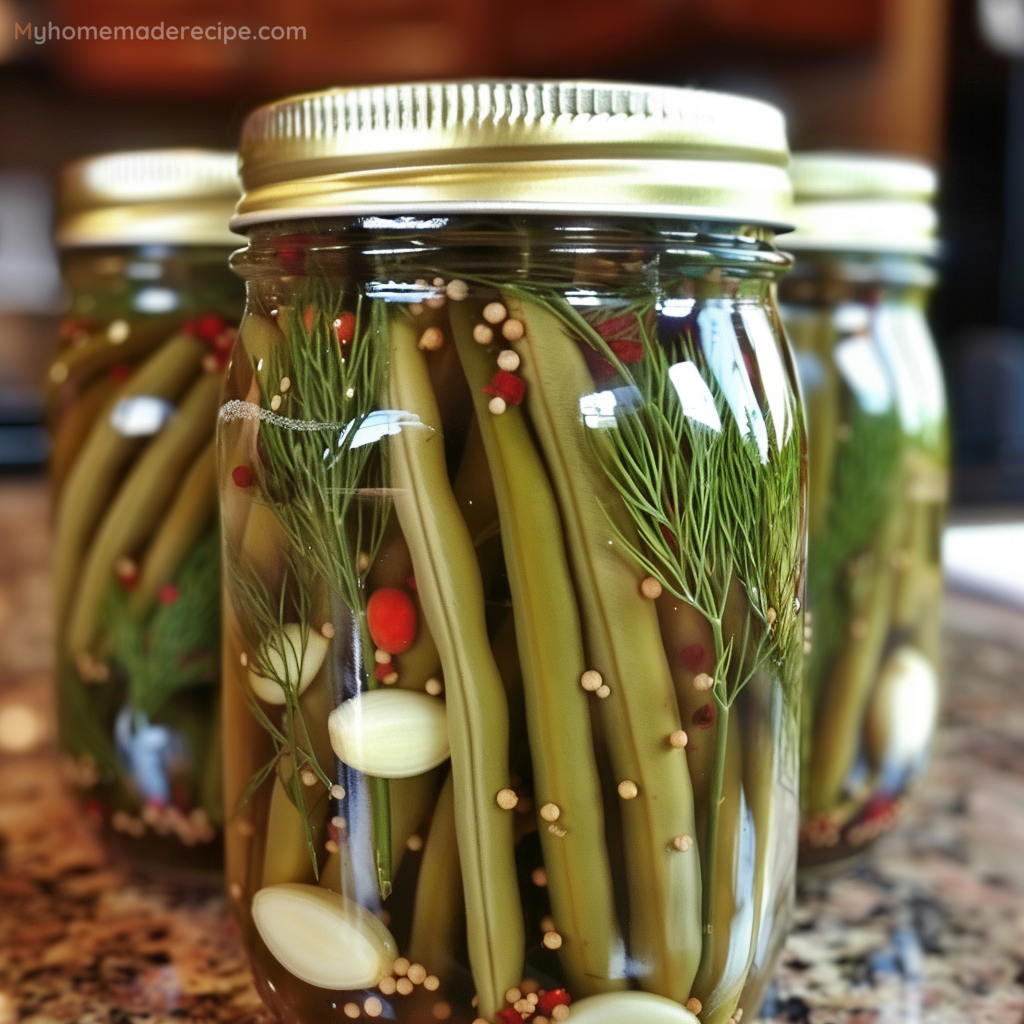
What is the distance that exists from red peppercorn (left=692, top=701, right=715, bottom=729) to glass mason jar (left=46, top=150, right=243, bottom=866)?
0.24 metres

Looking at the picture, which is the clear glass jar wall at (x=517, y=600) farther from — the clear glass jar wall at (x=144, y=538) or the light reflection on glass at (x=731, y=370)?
the clear glass jar wall at (x=144, y=538)

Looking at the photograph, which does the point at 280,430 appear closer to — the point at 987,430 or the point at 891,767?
the point at 891,767

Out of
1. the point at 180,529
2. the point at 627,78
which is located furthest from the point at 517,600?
the point at 627,78

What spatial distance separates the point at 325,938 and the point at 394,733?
0.08 meters

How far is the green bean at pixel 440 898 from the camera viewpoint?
14.5 inches

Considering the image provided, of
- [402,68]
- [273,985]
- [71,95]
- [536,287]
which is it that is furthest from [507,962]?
[71,95]

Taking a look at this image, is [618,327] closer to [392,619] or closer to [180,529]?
[392,619]

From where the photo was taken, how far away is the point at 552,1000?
37cm

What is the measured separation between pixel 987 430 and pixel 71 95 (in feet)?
6.46

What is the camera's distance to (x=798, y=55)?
6.23ft

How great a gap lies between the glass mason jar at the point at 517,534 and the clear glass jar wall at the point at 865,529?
152 mm

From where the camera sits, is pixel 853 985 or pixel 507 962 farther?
pixel 853 985

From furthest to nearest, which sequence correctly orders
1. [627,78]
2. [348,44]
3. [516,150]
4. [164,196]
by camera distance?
[348,44] → [627,78] → [164,196] → [516,150]

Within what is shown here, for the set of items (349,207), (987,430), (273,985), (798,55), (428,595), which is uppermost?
(798,55)
